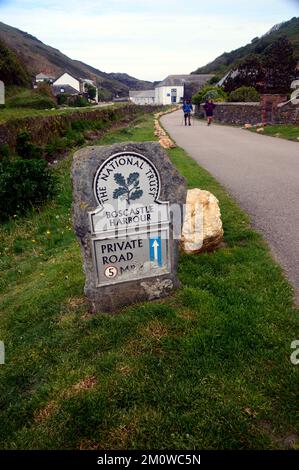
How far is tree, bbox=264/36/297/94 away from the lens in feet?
92.8

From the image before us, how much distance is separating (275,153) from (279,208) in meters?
6.36

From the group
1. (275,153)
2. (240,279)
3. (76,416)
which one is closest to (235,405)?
(76,416)

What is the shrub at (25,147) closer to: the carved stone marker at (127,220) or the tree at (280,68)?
the carved stone marker at (127,220)

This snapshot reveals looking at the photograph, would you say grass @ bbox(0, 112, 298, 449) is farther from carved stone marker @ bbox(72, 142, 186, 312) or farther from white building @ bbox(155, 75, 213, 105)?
white building @ bbox(155, 75, 213, 105)

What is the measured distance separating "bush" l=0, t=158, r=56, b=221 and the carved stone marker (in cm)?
500

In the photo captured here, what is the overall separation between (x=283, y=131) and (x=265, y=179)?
9.29 m

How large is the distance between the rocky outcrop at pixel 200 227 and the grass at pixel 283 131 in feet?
37.4

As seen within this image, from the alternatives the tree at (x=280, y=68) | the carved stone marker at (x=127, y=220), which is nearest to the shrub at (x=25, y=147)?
the carved stone marker at (x=127, y=220)

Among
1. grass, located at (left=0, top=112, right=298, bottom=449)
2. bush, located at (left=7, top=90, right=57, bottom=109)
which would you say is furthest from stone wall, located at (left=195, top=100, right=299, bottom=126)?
grass, located at (left=0, top=112, right=298, bottom=449)

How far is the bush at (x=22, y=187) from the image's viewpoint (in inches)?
338

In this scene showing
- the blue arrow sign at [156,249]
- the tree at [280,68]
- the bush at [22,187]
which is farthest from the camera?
the tree at [280,68]

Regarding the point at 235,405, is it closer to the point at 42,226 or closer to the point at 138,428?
the point at 138,428

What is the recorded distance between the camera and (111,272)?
166 inches

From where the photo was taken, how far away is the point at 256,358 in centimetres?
330
